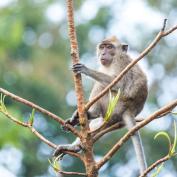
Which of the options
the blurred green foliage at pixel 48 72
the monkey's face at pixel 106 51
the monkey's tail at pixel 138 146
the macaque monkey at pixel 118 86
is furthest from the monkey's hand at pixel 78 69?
the blurred green foliage at pixel 48 72

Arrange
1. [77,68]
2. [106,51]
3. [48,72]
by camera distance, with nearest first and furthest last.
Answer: [77,68] → [106,51] → [48,72]

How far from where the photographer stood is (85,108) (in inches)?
126

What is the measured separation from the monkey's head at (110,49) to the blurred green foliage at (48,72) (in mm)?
12234

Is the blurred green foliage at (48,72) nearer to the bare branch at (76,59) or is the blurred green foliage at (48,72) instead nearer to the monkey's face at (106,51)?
the monkey's face at (106,51)

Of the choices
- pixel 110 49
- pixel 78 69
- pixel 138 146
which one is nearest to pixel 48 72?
pixel 110 49

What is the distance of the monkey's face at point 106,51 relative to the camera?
21.2ft

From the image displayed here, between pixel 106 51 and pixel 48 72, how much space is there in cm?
1869

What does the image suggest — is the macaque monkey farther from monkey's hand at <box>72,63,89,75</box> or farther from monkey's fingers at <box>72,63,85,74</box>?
monkey's fingers at <box>72,63,85,74</box>

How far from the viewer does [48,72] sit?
82.7ft

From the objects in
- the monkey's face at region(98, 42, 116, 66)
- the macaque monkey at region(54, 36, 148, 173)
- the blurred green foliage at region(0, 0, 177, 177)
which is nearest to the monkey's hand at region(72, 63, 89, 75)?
the macaque monkey at region(54, 36, 148, 173)

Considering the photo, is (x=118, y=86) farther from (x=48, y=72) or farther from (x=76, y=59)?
(x=48, y=72)

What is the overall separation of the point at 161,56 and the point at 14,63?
5.60 metres

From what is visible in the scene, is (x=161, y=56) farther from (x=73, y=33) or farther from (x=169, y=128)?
(x=73, y=33)

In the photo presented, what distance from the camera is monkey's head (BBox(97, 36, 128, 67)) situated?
6.48 meters
